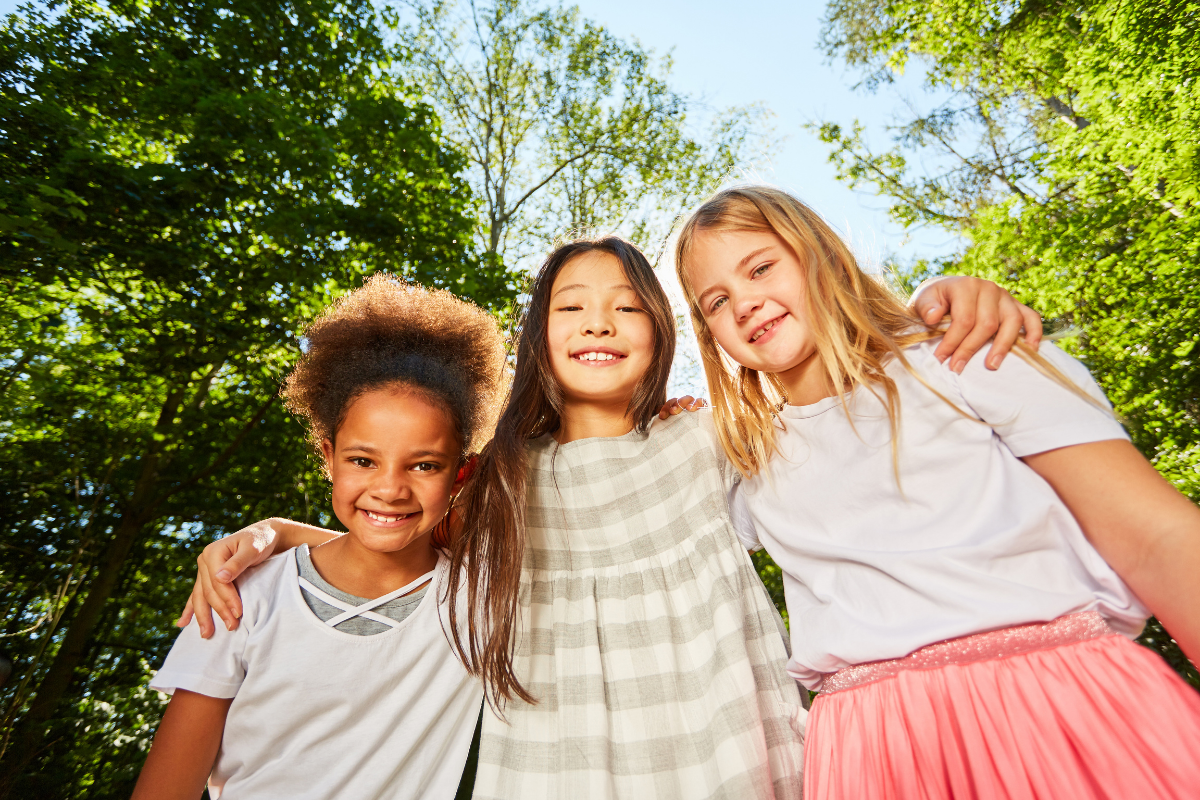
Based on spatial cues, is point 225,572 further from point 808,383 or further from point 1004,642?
point 1004,642

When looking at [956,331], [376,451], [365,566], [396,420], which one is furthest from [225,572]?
[956,331]

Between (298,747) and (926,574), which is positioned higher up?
(926,574)

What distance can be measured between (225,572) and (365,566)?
1.22 ft

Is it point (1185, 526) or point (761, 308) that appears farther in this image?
point (761, 308)

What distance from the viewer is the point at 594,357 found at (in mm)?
2076

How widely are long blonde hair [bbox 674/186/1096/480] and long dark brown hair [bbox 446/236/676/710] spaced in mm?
230

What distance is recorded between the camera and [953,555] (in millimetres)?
1355

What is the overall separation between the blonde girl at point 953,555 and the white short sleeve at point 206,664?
4.78 ft

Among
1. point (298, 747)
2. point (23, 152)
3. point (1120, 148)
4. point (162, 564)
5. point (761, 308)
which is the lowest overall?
point (298, 747)

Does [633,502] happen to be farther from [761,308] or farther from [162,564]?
[162,564]

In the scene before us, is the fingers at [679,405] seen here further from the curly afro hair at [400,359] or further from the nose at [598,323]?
the curly afro hair at [400,359]

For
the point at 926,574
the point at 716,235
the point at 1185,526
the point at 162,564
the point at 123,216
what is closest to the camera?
the point at 1185,526

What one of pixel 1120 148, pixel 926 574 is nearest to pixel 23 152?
pixel 926 574

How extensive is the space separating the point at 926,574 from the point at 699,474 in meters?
0.76
